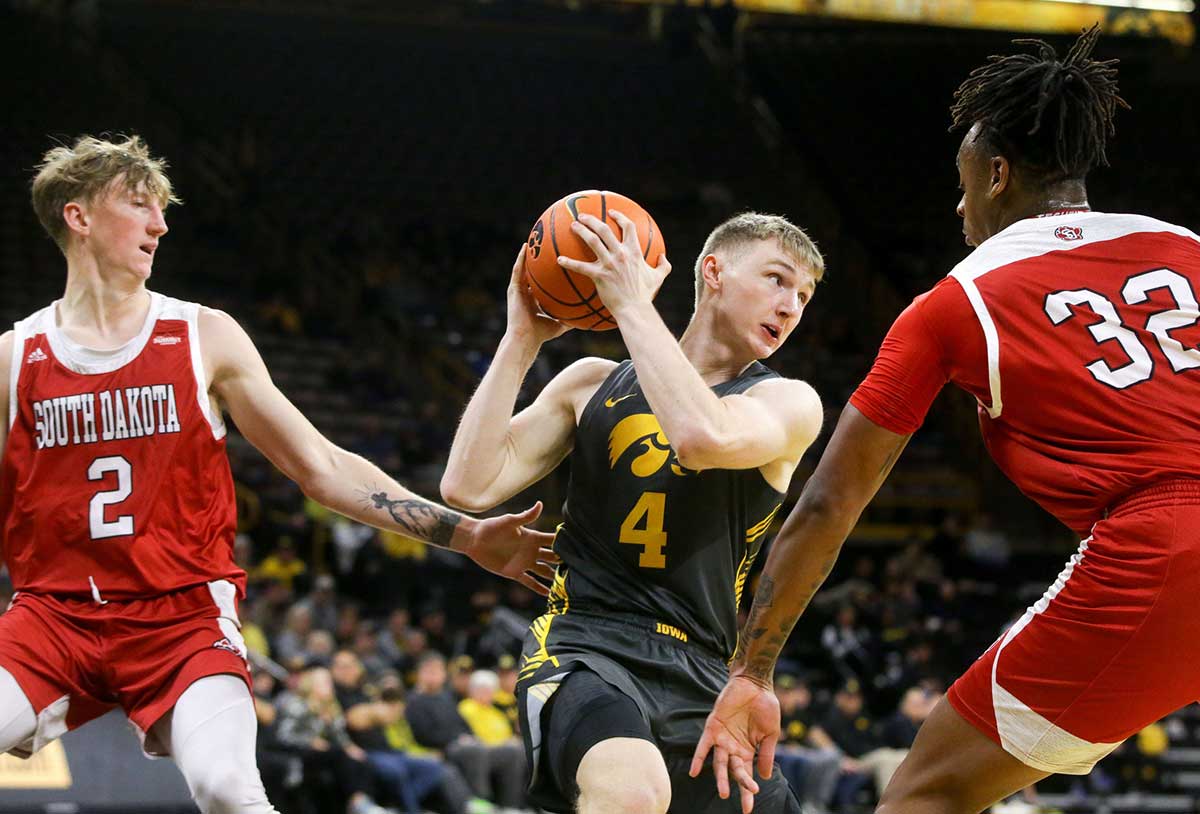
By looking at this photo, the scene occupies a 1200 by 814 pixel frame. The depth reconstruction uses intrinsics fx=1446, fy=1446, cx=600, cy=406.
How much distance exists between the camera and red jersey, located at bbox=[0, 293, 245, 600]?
449 cm

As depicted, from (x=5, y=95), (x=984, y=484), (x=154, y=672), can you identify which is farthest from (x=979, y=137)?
(x=5, y=95)

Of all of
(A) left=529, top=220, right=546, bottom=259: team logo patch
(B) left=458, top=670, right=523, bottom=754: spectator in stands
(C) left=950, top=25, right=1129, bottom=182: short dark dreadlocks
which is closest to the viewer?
(C) left=950, top=25, right=1129, bottom=182: short dark dreadlocks

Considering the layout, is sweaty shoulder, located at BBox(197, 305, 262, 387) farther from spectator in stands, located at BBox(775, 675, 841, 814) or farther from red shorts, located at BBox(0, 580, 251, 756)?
spectator in stands, located at BBox(775, 675, 841, 814)

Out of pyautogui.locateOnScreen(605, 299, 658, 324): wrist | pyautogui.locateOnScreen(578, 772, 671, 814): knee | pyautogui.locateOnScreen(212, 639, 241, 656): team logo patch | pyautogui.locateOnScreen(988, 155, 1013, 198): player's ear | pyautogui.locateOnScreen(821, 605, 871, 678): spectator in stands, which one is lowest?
pyautogui.locateOnScreen(821, 605, 871, 678): spectator in stands

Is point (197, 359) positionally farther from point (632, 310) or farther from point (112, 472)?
point (632, 310)

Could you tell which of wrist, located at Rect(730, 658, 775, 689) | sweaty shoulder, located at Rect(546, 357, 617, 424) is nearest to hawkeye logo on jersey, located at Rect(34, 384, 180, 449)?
sweaty shoulder, located at Rect(546, 357, 617, 424)

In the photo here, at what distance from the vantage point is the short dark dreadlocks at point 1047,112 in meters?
3.95

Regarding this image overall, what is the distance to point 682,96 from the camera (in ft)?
88.3

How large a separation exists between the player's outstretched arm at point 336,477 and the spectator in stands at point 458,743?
7899mm

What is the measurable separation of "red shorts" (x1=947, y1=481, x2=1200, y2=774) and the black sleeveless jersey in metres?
0.83

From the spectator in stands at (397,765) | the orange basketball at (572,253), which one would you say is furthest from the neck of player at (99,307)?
the spectator in stands at (397,765)

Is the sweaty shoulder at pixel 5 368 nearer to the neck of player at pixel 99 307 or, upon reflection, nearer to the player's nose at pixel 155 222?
the neck of player at pixel 99 307

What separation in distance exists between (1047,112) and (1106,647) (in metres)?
1.45

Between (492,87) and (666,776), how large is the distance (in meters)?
23.9
